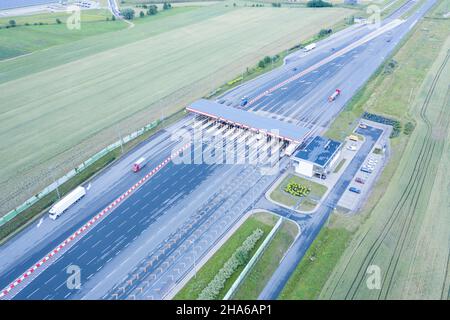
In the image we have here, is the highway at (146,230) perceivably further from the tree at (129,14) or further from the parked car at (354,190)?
the tree at (129,14)

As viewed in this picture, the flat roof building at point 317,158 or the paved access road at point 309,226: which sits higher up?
the flat roof building at point 317,158

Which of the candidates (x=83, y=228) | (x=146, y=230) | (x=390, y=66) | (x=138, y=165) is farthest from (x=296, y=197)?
(x=390, y=66)

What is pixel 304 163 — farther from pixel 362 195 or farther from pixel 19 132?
pixel 19 132

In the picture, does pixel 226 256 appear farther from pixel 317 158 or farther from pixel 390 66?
pixel 390 66

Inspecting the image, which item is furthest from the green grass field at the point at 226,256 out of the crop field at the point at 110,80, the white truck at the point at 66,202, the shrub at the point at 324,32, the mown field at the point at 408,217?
the shrub at the point at 324,32

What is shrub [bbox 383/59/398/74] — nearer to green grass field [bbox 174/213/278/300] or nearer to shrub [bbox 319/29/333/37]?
shrub [bbox 319/29/333/37]

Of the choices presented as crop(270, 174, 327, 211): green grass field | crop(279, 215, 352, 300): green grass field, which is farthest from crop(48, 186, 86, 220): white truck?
crop(279, 215, 352, 300): green grass field
